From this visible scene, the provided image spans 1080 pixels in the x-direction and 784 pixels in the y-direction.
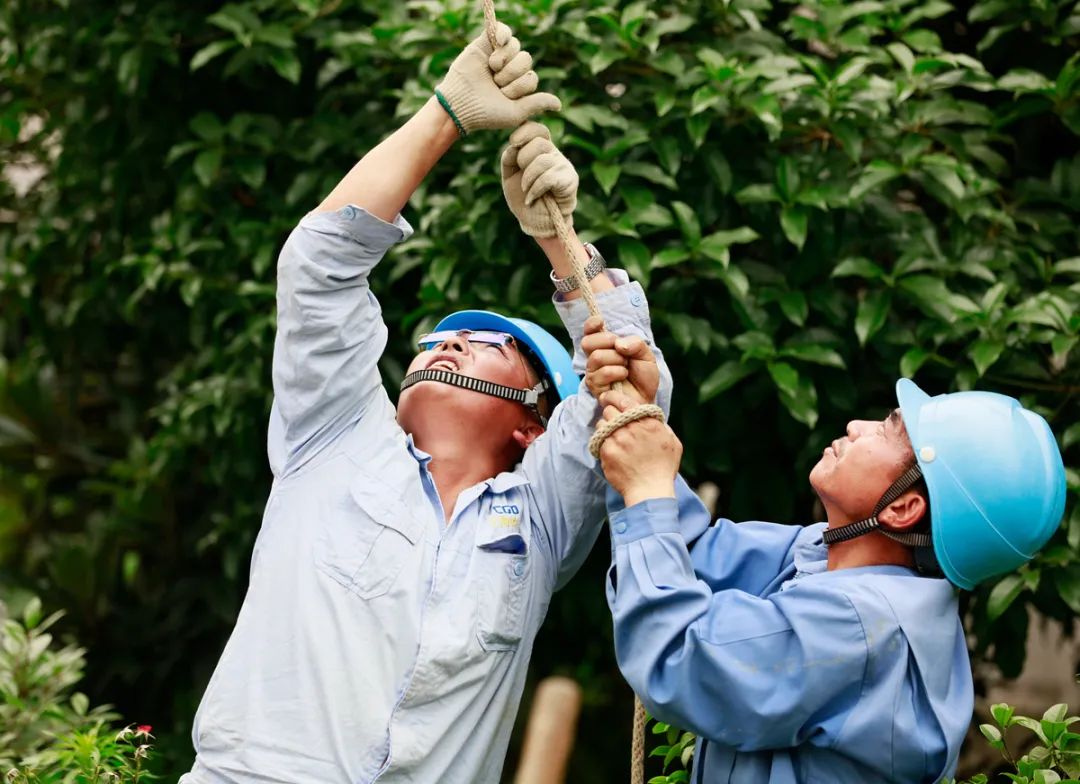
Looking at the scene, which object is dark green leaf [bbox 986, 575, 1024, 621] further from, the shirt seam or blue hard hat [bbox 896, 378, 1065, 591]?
the shirt seam

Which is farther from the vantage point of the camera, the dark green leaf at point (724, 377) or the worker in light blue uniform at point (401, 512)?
the dark green leaf at point (724, 377)

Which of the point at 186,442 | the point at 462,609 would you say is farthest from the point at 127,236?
Result: the point at 462,609

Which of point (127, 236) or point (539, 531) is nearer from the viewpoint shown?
point (539, 531)

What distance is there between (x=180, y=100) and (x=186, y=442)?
1204 mm

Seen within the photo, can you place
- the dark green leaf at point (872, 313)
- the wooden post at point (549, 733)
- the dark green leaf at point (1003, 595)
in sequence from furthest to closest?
the dark green leaf at point (872, 313), the dark green leaf at point (1003, 595), the wooden post at point (549, 733)

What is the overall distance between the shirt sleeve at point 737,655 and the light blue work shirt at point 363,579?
1.14 ft

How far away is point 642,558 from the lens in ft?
8.31

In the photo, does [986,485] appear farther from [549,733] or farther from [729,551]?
[549,733]

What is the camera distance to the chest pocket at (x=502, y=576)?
8.88ft

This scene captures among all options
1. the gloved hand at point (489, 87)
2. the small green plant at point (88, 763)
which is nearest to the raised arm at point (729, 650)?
the gloved hand at point (489, 87)

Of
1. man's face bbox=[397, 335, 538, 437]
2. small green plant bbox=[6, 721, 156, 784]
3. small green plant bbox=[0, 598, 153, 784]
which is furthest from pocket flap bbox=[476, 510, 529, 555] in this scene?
small green plant bbox=[0, 598, 153, 784]

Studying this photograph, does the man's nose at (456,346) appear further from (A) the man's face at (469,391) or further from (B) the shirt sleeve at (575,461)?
(B) the shirt sleeve at (575,461)

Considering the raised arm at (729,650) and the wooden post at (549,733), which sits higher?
the wooden post at (549,733)

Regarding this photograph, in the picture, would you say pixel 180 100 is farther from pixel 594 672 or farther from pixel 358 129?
pixel 594 672
